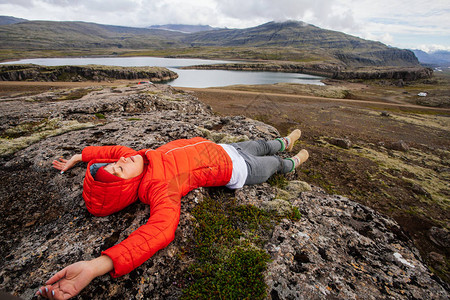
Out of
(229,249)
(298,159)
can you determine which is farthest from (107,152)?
(298,159)

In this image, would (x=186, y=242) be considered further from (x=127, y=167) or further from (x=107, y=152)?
(x=107, y=152)

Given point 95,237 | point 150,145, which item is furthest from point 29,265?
point 150,145

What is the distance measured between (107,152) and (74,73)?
7250 centimetres

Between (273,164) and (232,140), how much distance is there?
8.98 feet

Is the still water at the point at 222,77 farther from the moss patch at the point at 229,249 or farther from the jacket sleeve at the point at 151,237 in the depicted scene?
the jacket sleeve at the point at 151,237

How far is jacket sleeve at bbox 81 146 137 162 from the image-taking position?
470 centimetres

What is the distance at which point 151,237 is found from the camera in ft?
10.4

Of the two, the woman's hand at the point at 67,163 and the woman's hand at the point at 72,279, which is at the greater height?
the woman's hand at the point at 67,163

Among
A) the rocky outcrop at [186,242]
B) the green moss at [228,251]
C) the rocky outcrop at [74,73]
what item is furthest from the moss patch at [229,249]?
the rocky outcrop at [74,73]

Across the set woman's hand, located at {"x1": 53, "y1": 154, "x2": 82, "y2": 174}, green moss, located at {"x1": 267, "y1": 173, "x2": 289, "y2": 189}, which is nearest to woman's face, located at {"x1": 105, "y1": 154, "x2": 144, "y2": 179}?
woman's hand, located at {"x1": 53, "y1": 154, "x2": 82, "y2": 174}

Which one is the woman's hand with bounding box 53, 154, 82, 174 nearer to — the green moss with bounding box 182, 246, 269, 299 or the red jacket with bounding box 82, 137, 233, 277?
the red jacket with bounding box 82, 137, 233, 277

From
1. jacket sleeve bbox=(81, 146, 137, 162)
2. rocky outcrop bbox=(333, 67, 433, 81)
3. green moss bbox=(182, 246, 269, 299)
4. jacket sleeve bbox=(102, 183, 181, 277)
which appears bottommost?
green moss bbox=(182, 246, 269, 299)

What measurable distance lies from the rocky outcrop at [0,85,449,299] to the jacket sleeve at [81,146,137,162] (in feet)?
2.13

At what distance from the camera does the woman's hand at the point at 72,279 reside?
2.59 m
